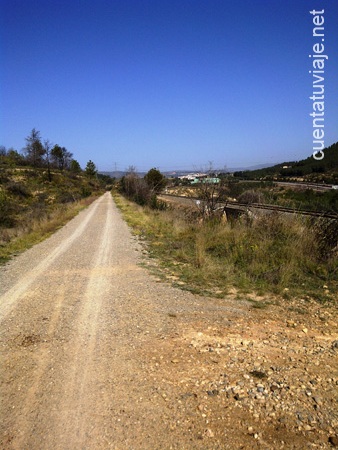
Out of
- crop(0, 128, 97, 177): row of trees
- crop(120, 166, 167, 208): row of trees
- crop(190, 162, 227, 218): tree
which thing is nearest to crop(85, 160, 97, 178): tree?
crop(0, 128, 97, 177): row of trees

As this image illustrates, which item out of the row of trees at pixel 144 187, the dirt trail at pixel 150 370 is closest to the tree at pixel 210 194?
the dirt trail at pixel 150 370

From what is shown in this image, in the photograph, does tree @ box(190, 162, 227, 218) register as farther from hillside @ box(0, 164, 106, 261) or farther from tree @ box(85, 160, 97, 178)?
tree @ box(85, 160, 97, 178)

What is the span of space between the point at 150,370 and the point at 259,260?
4.63m

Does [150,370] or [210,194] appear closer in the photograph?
[150,370]

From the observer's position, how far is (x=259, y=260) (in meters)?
7.25

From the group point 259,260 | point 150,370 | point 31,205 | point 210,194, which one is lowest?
point 150,370

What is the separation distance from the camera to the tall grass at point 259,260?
6023 mm

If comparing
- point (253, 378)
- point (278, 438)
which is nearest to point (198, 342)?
point (253, 378)

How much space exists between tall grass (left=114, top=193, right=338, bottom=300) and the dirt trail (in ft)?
2.84

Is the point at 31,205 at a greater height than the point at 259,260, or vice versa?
the point at 31,205

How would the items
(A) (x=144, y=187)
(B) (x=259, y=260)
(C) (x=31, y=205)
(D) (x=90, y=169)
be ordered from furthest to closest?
(D) (x=90, y=169) → (A) (x=144, y=187) → (C) (x=31, y=205) → (B) (x=259, y=260)

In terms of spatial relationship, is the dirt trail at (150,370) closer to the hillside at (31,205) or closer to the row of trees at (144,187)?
the hillside at (31,205)

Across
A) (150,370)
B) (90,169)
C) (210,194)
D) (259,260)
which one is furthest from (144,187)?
(90,169)

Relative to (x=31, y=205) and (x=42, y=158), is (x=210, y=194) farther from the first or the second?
(x=42, y=158)
